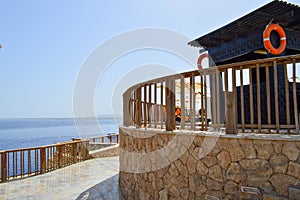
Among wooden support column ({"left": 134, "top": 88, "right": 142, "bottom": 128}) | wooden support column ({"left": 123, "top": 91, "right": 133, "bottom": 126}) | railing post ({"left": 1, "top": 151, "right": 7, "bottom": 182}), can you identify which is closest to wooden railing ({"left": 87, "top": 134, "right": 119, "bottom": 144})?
railing post ({"left": 1, "top": 151, "right": 7, "bottom": 182})

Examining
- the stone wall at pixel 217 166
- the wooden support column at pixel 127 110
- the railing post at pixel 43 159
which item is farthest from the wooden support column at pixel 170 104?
the railing post at pixel 43 159

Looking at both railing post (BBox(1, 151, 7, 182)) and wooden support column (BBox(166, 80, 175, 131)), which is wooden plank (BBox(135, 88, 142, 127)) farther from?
railing post (BBox(1, 151, 7, 182))

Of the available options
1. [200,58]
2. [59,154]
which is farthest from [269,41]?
[59,154]

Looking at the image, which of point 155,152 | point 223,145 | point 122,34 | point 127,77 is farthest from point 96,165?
point 223,145

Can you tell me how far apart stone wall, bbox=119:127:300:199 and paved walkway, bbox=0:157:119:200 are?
1.91 metres

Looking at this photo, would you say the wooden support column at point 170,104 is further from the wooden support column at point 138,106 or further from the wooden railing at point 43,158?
the wooden railing at point 43,158

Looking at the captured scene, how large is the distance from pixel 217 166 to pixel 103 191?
13.2ft

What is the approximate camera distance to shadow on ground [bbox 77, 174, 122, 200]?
5590mm

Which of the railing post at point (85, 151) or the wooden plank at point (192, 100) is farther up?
the wooden plank at point (192, 100)

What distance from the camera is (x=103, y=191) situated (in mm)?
6039

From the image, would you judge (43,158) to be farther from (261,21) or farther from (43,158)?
(261,21)

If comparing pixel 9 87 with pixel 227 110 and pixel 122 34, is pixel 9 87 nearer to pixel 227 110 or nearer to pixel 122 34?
pixel 122 34

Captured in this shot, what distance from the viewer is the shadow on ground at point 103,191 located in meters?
5.59

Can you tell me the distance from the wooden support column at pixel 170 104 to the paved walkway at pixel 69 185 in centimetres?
282
